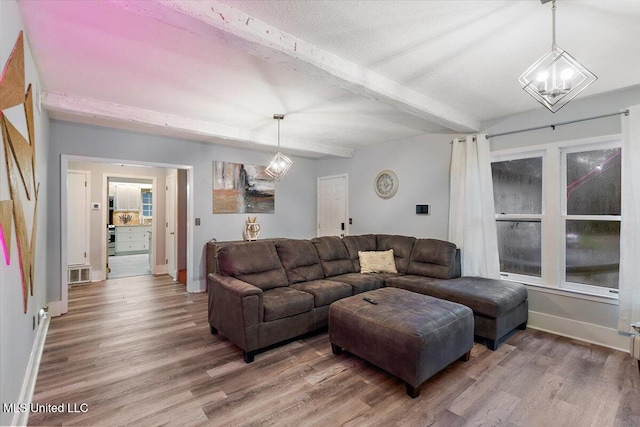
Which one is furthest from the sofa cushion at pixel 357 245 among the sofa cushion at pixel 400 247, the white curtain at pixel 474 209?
the white curtain at pixel 474 209

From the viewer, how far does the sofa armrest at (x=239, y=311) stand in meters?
2.57

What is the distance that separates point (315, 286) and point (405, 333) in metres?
1.36

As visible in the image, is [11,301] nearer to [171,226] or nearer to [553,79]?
[553,79]

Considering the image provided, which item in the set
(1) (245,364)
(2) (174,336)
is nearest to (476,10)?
(1) (245,364)

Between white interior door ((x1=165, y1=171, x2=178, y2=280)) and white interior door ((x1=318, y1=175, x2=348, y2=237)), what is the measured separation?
2861 mm

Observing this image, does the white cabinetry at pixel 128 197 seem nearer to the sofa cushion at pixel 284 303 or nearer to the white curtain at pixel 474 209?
the sofa cushion at pixel 284 303

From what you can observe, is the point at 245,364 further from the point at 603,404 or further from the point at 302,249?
the point at 603,404

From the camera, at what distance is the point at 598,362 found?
260 cm

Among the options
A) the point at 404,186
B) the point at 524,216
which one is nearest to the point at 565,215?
the point at 524,216

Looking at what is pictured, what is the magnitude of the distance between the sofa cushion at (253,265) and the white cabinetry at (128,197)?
7893mm

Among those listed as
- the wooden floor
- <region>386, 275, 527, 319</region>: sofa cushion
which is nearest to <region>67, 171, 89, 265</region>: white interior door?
the wooden floor

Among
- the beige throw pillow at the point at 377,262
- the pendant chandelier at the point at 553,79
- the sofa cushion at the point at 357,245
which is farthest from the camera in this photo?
the sofa cushion at the point at 357,245

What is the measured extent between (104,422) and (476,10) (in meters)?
3.38

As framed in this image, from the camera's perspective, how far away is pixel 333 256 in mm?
4078
